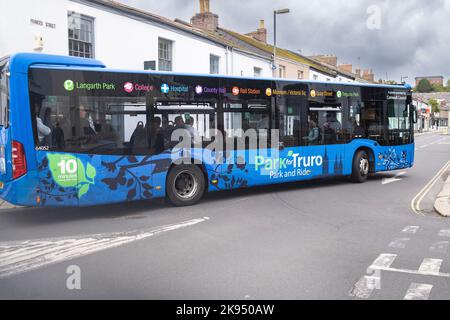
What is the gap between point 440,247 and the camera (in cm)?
646

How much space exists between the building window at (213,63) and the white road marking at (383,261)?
17.3 metres

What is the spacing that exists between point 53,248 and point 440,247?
5436 millimetres

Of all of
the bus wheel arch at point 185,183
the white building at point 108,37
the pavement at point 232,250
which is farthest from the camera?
the white building at point 108,37

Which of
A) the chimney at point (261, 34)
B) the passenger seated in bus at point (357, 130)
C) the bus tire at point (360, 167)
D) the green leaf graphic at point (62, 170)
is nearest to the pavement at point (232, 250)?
the green leaf graphic at point (62, 170)

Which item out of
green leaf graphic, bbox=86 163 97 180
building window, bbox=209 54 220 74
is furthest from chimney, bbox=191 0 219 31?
green leaf graphic, bbox=86 163 97 180

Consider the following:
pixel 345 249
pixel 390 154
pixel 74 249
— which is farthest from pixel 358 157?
pixel 74 249

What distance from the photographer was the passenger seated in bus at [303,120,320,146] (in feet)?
38.7

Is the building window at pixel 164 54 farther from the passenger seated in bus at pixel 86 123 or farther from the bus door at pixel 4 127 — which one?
the bus door at pixel 4 127

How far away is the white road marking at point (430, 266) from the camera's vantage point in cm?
531

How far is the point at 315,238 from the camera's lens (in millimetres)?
6902

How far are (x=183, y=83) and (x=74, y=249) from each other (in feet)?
14.3

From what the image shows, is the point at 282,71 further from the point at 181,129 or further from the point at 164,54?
the point at 181,129
